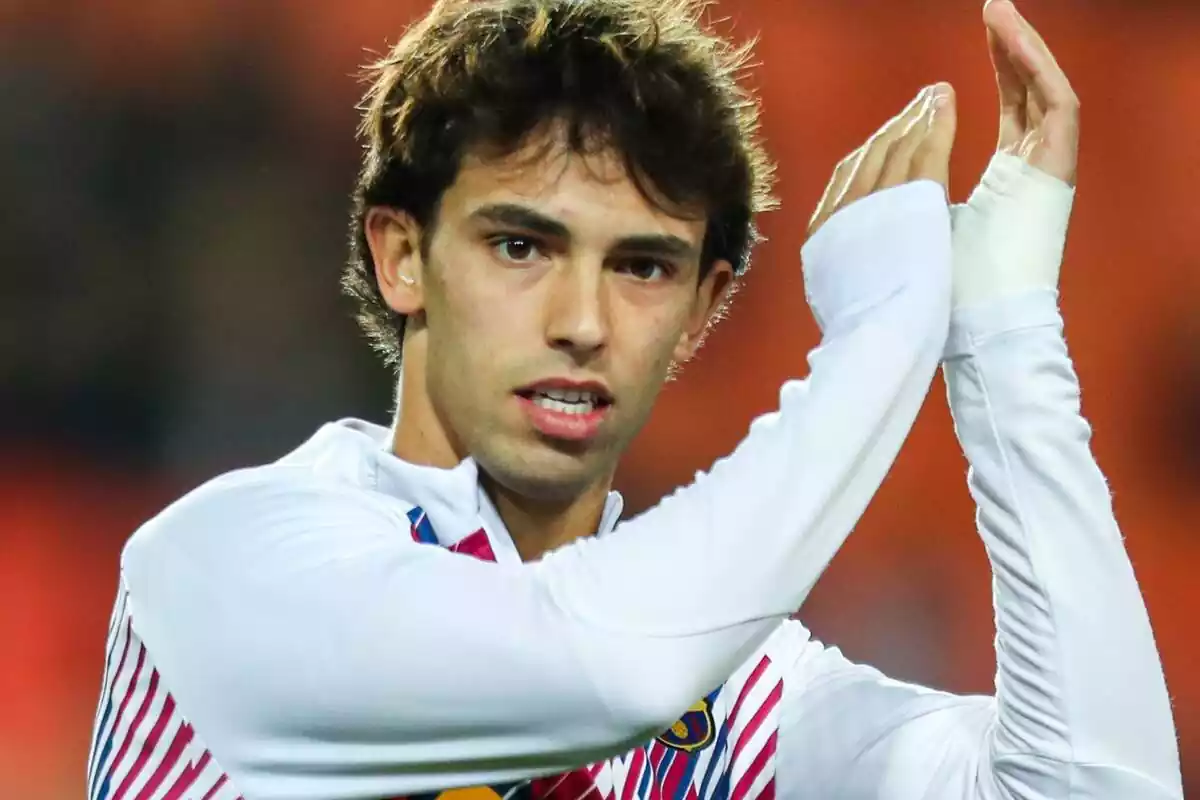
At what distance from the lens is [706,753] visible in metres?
1.32

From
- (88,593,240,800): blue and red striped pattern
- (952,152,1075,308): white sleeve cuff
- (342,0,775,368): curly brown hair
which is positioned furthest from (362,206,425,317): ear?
(952,152,1075,308): white sleeve cuff

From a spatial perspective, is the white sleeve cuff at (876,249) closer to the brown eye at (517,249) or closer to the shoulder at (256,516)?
the brown eye at (517,249)

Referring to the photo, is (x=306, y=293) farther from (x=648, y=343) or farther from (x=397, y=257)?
A: (x=648, y=343)

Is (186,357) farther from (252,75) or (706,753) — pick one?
(706,753)

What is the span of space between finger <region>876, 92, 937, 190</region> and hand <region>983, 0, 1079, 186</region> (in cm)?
8

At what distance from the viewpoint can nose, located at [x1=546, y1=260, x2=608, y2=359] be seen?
1.12 m

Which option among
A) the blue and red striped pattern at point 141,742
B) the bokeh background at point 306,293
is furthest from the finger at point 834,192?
the bokeh background at point 306,293

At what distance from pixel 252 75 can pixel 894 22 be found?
1020mm

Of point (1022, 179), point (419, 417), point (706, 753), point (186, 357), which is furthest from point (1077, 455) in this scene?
point (186, 357)

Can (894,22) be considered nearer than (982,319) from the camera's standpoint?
No

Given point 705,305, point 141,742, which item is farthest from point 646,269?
point 141,742

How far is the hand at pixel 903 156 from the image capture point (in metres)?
1.06

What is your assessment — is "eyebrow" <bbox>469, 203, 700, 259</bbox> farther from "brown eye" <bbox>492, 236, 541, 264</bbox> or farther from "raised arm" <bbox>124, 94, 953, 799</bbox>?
"raised arm" <bbox>124, 94, 953, 799</bbox>

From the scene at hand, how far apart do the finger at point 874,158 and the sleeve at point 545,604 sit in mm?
39
